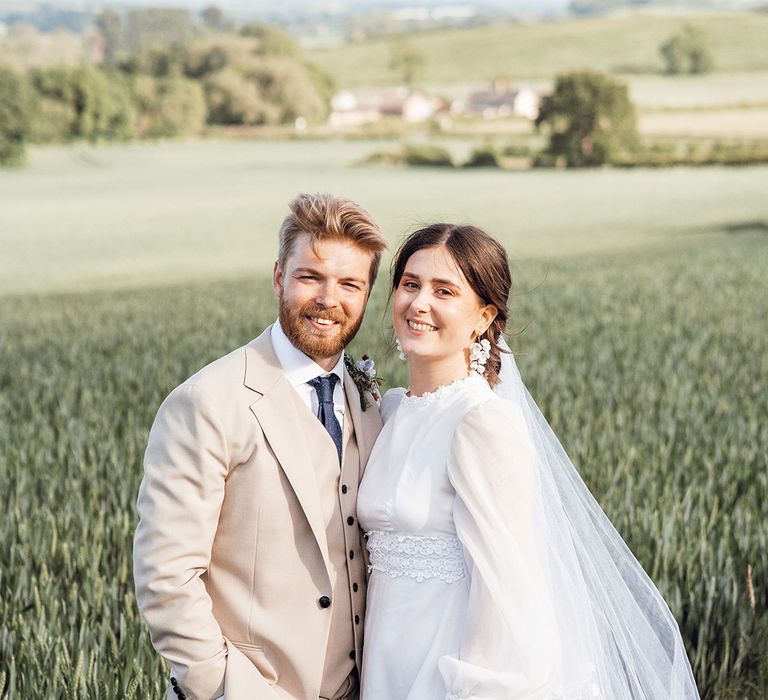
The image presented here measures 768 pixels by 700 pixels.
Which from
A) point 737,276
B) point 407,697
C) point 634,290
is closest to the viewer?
point 407,697

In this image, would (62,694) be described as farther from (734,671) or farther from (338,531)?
(734,671)

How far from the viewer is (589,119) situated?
50.0 meters

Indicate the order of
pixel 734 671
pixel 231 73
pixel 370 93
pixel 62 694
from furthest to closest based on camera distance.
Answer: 1. pixel 370 93
2. pixel 231 73
3. pixel 734 671
4. pixel 62 694

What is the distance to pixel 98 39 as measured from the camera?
224ft

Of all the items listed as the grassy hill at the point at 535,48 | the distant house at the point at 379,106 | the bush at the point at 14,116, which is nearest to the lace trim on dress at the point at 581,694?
the bush at the point at 14,116

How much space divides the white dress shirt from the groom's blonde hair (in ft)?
0.75

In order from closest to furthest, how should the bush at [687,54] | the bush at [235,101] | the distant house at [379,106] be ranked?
1. the bush at [235,101]
2. the distant house at [379,106]
3. the bush at [687,54]

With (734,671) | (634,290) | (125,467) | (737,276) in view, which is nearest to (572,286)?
(634,290)

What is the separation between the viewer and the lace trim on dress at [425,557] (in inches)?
106

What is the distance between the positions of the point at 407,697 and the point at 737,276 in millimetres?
18797

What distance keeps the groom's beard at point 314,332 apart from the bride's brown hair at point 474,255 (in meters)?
0.20

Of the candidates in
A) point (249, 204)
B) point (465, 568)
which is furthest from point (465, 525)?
point (249, 204)

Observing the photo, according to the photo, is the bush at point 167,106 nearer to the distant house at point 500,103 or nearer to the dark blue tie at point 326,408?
the distant house at point 500,103

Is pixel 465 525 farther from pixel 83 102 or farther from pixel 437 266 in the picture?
pixel 83 102
